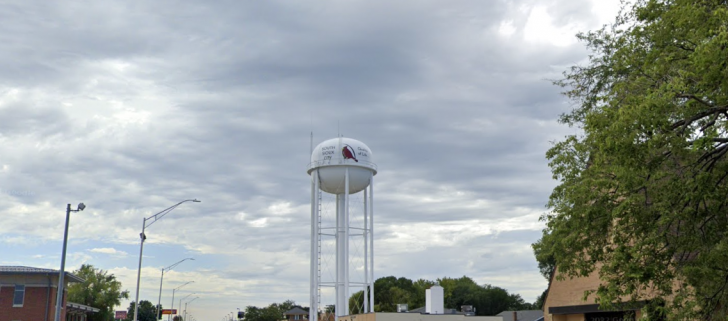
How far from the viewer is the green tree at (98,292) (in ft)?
284

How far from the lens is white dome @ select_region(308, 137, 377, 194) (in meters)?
50.8

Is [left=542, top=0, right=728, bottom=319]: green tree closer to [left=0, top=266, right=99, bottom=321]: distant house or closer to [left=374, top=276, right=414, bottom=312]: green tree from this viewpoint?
[left=0, top=266, right=99, bottom=321]: distant house

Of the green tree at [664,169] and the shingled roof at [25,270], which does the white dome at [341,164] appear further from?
the green tree at [664,169]

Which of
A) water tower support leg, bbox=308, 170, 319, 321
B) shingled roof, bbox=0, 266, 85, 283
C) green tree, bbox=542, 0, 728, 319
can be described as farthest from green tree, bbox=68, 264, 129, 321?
green tree, bbox=542, 0, 728, 319

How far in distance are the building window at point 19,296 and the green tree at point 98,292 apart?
33435mm

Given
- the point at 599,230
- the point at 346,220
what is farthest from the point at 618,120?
the point at 346,220

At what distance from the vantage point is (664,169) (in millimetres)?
15781

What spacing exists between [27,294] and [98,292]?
3789cm

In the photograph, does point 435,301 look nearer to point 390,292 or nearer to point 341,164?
point 341,164

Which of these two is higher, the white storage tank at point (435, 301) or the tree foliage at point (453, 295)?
the tree foliage at point (453, 295)

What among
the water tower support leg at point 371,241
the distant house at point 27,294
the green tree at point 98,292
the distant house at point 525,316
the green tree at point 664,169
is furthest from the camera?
Answer: the green tree at point 98,292

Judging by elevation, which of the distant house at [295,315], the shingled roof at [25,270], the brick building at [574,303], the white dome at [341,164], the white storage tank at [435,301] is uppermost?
the white dome at [341,164]

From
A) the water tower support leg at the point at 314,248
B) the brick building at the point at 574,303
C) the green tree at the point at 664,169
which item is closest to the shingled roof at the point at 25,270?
the water tower support leg at the point at 314,248

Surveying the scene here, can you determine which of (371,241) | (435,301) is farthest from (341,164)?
(435,301)
